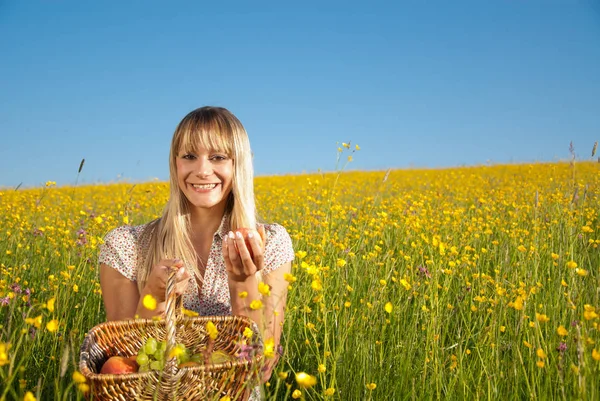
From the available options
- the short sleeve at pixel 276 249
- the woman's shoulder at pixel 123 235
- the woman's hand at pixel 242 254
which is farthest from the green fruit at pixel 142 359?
the woman's shoulder at pixel 123 235

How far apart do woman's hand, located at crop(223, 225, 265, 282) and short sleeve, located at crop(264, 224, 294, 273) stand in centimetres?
44

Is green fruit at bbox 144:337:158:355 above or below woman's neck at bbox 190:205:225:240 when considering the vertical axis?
below

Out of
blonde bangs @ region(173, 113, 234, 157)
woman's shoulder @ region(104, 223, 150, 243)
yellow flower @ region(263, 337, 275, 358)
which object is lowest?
yellow flower @ region(263, 337, 275, 358)

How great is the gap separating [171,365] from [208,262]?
85 cm

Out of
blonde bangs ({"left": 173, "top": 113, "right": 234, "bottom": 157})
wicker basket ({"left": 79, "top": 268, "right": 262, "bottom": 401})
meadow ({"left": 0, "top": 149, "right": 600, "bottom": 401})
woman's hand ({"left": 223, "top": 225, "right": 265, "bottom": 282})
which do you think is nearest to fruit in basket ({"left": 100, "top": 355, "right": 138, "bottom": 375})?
wicker basket ({"left": 79, "top": 268, "right": 262, "bottom": 401})

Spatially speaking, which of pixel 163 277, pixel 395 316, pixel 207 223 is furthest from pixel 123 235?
pixel 395 316

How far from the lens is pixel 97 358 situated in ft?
5.69

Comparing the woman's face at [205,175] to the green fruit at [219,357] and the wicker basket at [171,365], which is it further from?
the green fruit at [219,357]

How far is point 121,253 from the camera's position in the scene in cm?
248

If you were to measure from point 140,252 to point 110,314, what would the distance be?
1.08ft

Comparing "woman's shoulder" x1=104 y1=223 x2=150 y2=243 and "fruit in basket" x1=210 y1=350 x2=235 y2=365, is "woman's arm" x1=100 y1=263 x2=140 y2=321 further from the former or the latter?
"fruit in basket" x1=210 y1=350 x2=235 y2=365

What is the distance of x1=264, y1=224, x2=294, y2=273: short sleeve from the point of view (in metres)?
2.41

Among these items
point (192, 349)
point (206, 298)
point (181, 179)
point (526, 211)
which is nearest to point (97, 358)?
point (192, 349)

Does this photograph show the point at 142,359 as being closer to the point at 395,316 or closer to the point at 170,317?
the point at 170,317
